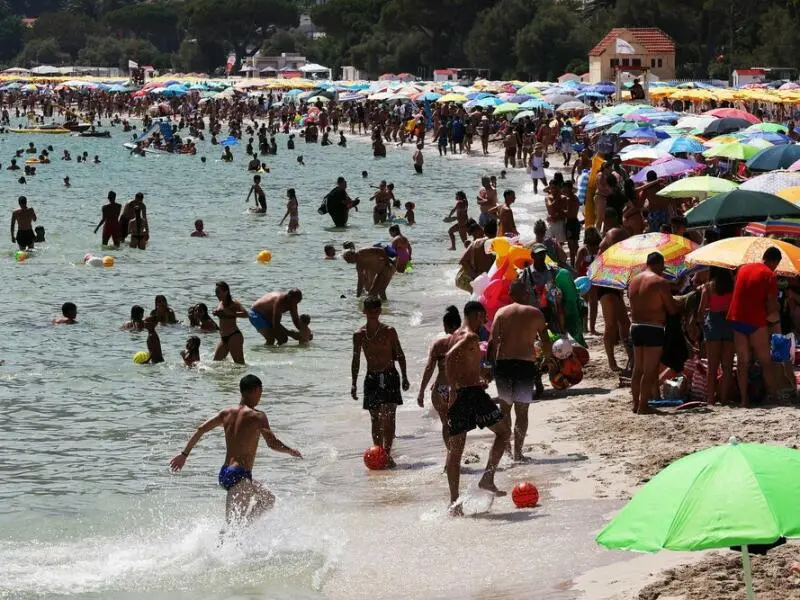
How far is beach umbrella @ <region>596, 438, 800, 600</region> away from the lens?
4.39 m

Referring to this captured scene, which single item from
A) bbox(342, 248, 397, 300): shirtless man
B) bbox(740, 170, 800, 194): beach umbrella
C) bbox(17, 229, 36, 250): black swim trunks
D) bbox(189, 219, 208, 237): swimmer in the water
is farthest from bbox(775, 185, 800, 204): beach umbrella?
bbox(189, 219, 208, 237): swimmer in the water

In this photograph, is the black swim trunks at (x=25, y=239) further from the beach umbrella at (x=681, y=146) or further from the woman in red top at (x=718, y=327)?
the woman in red top at (x=718, y=327)

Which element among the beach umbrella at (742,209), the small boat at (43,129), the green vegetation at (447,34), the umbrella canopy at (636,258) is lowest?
the umbrella canopy at (636,258)

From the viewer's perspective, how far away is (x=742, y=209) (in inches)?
464

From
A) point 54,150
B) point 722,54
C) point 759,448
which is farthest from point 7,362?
point 722,54

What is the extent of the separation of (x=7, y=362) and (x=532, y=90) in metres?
35.7

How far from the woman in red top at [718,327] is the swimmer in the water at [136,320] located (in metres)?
8.02

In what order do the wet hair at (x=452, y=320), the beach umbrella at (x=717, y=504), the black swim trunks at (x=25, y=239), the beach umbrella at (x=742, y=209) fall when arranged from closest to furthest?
the beach umbrella at (x=717, y=504)
the wet hair at (x=452, y=320)
the beach umbrella at (x=742, y=209)
the black swim trunks at (x=25, y=239)

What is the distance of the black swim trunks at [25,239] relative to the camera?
24.8m

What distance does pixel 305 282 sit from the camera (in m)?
21.1

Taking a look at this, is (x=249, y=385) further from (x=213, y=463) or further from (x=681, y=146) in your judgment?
(x=681, y=146)

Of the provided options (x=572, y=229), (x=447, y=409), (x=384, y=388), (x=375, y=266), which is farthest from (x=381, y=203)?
(x=447, y=409)

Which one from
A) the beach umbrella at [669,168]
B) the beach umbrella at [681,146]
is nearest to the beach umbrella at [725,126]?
the beach umbrella at [681,146]

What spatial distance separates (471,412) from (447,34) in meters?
82.3
